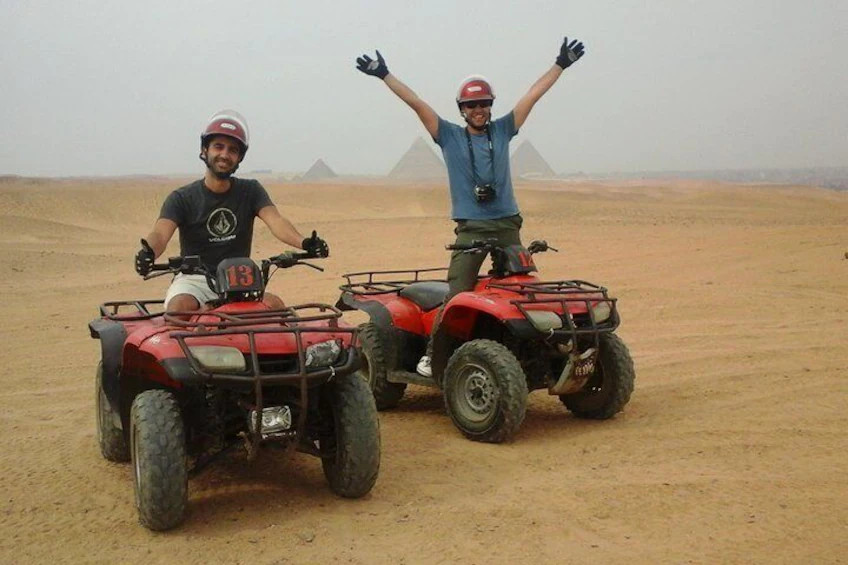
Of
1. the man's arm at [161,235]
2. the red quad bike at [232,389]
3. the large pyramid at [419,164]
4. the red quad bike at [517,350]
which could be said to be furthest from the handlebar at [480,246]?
the large pyramid at [419,164]

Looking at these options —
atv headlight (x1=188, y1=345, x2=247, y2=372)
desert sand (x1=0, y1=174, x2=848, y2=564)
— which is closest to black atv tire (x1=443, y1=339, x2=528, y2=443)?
desert sand (x1=0, y1=174, x2=848, y2=564)

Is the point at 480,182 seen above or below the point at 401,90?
below

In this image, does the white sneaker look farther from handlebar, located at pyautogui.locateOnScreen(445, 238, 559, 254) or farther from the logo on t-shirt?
the logo on t-shirt

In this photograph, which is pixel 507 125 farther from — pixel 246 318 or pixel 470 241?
pixel 246 318

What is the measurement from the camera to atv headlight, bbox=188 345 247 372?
4500 mm

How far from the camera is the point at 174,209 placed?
5.67 meters

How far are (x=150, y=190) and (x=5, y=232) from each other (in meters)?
22.9

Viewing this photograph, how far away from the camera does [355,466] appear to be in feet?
15.9

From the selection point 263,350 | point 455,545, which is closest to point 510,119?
point 263,350

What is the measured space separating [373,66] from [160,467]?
3403 millimetres

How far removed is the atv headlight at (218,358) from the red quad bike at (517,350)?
203 centimetres

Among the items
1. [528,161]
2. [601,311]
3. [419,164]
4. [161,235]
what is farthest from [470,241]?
[528,161]

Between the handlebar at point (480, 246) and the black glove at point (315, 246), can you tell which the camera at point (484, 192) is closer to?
the handlebar at point (480, 246)

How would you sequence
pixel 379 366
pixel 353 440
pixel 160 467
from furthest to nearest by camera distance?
pixel 379 366 < pixel 353 440 < pixel 160 467
